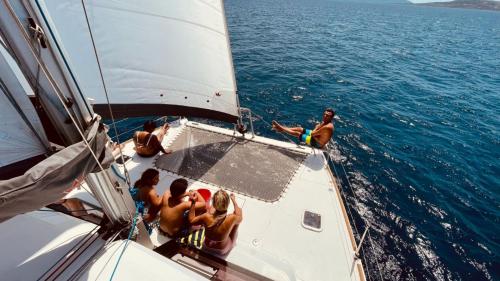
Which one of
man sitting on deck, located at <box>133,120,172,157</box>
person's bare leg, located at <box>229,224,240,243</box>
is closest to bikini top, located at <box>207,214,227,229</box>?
person's bare leg, located at <box>229,224,240,243</box>

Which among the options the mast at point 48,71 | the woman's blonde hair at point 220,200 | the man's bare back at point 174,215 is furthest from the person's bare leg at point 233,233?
the mast at point 48,71

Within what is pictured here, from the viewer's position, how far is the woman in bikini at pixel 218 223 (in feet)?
12.1

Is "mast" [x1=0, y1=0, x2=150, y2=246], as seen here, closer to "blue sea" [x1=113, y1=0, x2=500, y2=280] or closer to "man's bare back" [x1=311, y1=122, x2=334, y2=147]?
"blue sea" [x1=113, y1=0, x2=500, y2=280]

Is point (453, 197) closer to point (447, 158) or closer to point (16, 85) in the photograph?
point (447, 158)

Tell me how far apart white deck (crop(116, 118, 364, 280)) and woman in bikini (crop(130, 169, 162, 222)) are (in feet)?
1.14

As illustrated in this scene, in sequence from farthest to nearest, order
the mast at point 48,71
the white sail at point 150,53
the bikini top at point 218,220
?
the white sail at point 150,53 → the bikini top at point 218,220 → the mast at point 48,71

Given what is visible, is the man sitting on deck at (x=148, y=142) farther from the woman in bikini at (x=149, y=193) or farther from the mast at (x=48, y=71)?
the mast at (x=48, y=71)

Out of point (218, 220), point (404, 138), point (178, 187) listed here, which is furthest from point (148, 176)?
point (404, 138)

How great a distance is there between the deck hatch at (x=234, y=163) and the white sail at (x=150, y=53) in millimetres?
1147

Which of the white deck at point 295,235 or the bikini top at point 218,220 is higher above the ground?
the bikini top at point 218,220

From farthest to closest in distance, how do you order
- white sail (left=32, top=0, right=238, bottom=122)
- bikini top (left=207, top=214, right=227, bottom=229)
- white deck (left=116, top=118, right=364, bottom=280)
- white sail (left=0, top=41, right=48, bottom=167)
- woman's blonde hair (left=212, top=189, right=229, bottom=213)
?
white sail (left=32, top=0, right=238, bottom=122) → white deck (left=116, top=118, right=364, bottom=280) → bikini top (left=207, top=214, right=227, bottom=229) → woman's blonde hair (left=212, top=189, right=229, bottom=213) → white sail (left=0, top=41, right=48, bottom=167)

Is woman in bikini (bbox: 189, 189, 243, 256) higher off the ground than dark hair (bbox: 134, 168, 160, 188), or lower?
lower

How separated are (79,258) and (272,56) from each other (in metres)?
20.6

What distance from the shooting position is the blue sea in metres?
6.47
